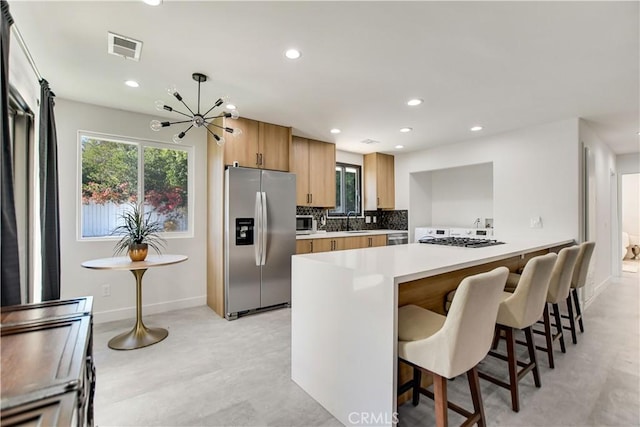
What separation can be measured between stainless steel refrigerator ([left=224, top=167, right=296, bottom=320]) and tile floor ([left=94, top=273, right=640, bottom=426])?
56cm

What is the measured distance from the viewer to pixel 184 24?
1907 mm

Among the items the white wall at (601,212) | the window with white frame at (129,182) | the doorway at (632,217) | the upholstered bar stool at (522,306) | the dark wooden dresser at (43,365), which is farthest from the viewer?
the doorway at (632,217)

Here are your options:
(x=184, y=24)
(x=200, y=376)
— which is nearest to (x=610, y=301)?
(x=200, y=376)

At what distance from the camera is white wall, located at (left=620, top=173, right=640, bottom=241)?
7797 mm

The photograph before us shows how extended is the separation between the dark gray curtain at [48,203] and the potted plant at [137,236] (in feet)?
1.82

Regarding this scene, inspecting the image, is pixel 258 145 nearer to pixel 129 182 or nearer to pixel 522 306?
pixel 129 182

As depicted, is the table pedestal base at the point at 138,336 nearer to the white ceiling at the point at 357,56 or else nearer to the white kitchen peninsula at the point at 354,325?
the white kitchen peninsula at the point at 354,325

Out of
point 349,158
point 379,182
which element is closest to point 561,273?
point 379,182

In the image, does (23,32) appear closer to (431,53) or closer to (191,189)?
(191,189)

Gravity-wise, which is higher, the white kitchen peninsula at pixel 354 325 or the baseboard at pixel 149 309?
the white kitchen peninsula at pixel 354 325

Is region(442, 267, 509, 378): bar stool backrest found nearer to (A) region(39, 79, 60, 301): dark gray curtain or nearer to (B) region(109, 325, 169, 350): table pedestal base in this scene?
(B) region(109, 325, 169, 350): table pedestal base

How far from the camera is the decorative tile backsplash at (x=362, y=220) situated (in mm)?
5363

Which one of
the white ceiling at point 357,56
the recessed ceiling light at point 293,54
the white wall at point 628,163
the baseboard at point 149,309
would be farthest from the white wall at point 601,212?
the baseboard at point 149,309

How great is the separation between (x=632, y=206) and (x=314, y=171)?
8.85 m
